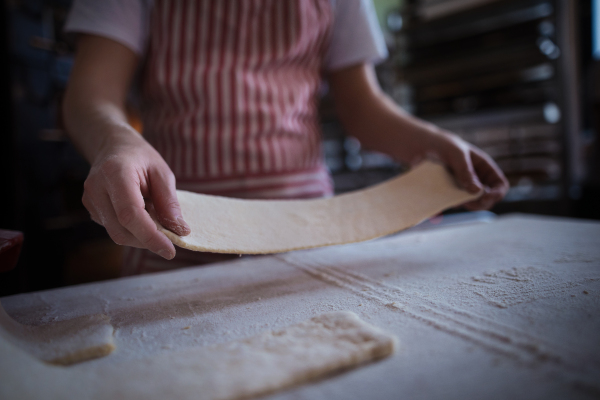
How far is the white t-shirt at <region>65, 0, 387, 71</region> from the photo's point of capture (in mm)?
807

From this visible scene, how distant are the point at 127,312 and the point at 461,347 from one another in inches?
17.6

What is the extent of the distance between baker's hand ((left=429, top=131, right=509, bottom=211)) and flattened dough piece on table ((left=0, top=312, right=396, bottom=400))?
20.9 inches

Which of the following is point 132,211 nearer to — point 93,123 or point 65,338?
point 65,338

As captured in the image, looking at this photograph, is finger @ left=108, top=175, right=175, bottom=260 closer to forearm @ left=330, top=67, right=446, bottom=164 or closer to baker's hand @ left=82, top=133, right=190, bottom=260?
baker's hand @ left=82, top=133, right=190, bottom=260

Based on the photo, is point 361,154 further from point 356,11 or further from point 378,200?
point 378,200

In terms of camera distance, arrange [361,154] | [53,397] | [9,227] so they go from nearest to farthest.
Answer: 1. [53,397]
2. [9,227]
3. [361,154]

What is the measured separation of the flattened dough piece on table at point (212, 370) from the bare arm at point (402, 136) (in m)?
0.55

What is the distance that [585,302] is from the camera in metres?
0.48

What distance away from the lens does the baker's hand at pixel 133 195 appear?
18.3 inches

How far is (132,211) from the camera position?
461mm

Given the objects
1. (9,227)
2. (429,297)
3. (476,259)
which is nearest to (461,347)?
(429,297)


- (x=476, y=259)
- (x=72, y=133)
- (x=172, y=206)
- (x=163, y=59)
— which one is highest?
(x=163, y=59)

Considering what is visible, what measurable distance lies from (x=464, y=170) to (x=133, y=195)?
668mm

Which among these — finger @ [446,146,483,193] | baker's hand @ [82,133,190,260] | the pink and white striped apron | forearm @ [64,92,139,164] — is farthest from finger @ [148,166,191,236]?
finger @ [446,146,483,193]
